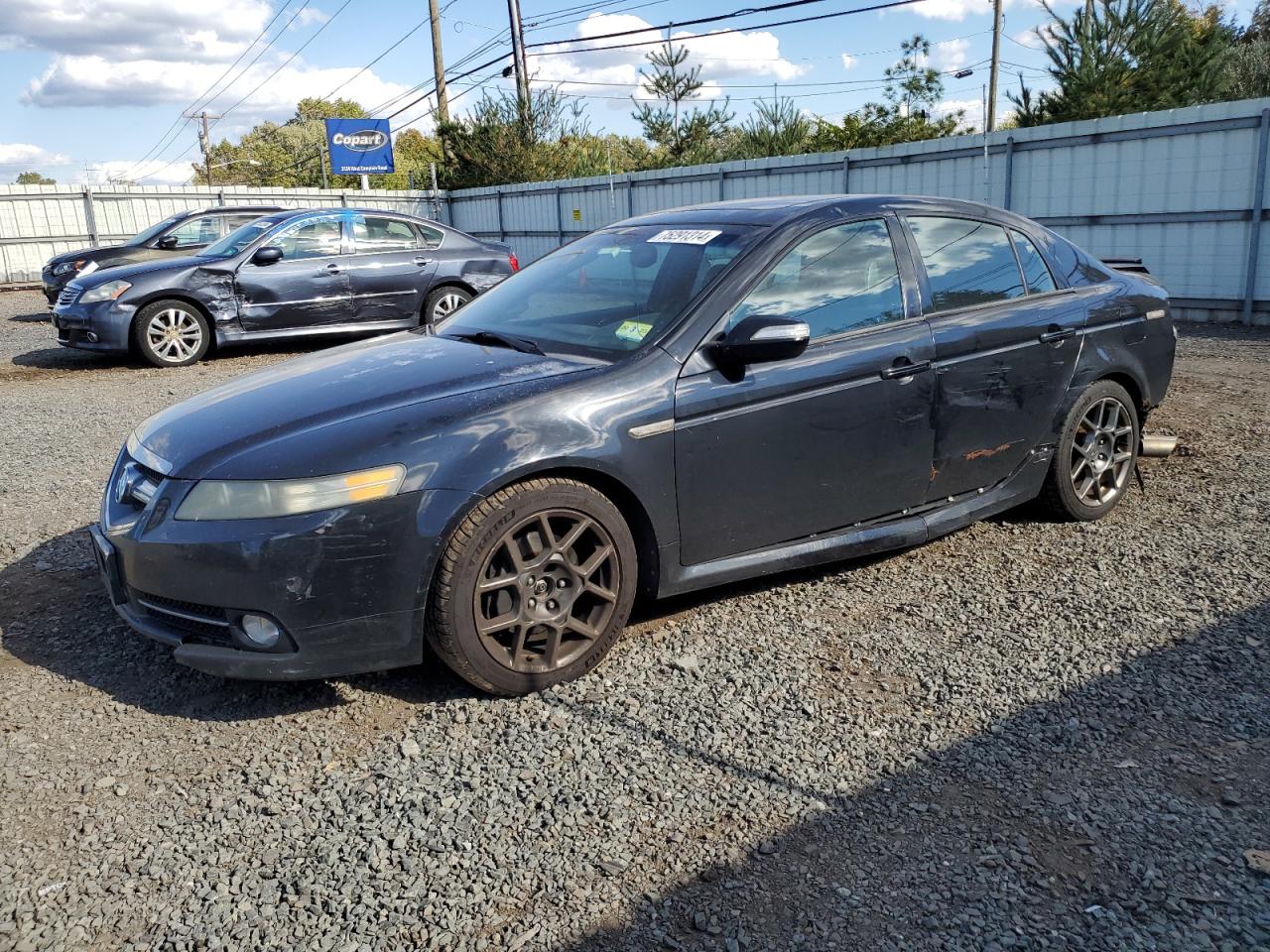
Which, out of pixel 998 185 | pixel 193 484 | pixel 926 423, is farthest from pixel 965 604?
pixel 998 185

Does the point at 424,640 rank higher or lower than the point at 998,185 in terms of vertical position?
lower

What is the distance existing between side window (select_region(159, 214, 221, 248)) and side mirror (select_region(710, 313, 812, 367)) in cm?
1284

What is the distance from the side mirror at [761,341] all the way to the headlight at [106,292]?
894 cm

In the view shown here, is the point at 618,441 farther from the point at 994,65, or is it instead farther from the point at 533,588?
the point at 994,65

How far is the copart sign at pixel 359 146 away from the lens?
112ft

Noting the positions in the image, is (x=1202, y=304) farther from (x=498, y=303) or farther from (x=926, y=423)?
(x=498, y=303)

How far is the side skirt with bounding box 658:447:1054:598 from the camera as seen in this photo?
373 centimetres

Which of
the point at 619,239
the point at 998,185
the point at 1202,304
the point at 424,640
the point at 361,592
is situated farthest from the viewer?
the point at 998,185

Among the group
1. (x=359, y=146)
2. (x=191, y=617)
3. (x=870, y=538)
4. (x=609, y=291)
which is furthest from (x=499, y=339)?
(x=359, y=146)

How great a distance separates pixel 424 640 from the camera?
137 inches

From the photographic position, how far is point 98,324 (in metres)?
10.5

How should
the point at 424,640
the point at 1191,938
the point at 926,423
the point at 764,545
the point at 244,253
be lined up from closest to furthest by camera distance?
1. the point at 1191,938
2. the point at 424,640
3. the point at 764,545
4. the point at 926,423
5. the point at 244,253

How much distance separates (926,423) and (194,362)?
9148 millimetres

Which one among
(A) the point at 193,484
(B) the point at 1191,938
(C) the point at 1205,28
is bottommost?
(B) the point at 1191,938
